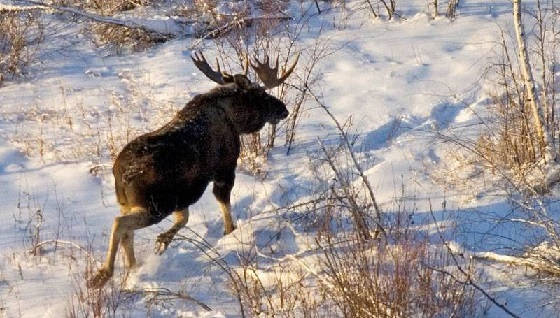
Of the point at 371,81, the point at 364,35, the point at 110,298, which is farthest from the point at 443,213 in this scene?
the point at 364,35

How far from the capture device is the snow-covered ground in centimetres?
582

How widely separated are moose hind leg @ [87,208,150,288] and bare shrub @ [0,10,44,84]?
631 centimetres

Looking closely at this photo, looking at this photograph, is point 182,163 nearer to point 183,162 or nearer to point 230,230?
point 183,162

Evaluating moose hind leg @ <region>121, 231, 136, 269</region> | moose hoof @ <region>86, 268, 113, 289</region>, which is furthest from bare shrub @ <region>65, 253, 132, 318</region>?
moose hind leg @ <region>121, 231, 136, 269</region>

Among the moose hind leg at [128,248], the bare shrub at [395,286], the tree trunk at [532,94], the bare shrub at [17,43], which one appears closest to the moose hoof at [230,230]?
the moose hind leg at [128,248]

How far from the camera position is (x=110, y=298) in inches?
205

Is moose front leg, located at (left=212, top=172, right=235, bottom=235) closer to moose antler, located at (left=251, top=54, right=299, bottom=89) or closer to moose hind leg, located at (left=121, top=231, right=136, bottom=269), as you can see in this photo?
moose hind leg, located at (left=121, top=231, right=136, bottom=269)

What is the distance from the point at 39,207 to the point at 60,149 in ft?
5.25

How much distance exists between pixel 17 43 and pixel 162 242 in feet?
21.6

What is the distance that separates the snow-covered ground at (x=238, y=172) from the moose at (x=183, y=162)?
0.30 meters

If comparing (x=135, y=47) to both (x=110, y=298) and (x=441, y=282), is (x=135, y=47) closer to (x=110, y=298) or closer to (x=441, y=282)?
(x=110, y=298)

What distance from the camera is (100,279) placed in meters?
5.59

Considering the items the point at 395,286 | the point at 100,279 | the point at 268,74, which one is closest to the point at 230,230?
the point at 100,279

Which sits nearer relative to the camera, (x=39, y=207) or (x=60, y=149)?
(x=39, y=207)
